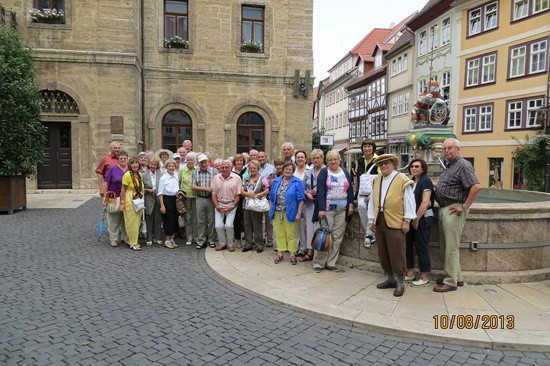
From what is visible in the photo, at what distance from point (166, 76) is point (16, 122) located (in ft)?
27.3

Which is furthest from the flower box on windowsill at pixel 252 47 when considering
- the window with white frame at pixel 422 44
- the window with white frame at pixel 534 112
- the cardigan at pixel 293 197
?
the window with white frame at pixel 422 44

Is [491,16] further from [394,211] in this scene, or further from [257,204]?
[394,211]

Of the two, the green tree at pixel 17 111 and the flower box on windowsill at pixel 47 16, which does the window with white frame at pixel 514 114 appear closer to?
the flower box on windowsill at pixel 47 16

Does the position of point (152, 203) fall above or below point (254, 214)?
above

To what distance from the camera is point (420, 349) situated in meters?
4.04

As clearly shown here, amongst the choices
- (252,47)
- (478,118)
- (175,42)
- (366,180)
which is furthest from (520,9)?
(366,180)

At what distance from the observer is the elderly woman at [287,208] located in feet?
22.6

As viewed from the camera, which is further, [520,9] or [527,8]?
[520,9]

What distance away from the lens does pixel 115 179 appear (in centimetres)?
823

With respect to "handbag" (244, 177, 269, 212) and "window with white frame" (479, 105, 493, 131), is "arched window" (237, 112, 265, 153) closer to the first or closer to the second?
"handbag" (244, 177, 269, 212)

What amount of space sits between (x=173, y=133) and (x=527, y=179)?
18.9 m

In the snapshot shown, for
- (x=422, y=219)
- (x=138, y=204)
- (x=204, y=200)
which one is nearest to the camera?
(x=422, y=219)

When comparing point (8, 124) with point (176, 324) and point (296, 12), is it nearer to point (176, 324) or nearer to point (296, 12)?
point (176, 324)

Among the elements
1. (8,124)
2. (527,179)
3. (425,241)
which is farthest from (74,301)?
(527,179)
